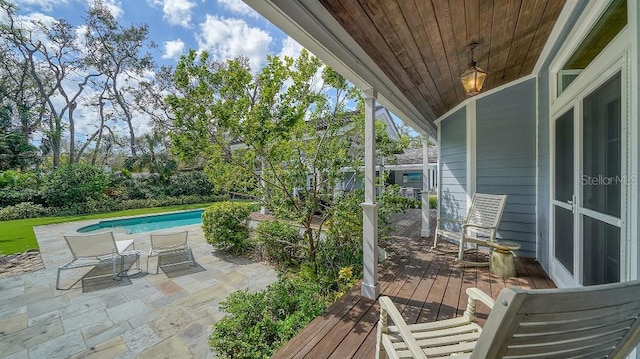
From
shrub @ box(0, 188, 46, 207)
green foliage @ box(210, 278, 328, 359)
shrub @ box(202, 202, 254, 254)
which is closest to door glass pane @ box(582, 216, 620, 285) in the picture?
green foliage @ box(210, 278, 328, 359)

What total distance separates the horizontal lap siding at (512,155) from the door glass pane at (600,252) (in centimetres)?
205

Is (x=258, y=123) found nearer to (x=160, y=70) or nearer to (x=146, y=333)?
(x=146, y=333)

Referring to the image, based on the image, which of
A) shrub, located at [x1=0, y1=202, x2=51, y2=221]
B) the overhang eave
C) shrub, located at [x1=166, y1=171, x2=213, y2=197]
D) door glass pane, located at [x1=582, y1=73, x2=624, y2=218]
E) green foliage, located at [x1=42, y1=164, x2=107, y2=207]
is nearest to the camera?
the overhang eave

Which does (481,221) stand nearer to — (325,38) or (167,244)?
(325,38)

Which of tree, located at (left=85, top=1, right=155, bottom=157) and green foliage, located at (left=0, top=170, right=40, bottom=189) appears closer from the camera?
green foliage, located at (left=0, top=170, right=40, bottom=189)

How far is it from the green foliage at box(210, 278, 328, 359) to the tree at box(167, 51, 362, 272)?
121 centimetres

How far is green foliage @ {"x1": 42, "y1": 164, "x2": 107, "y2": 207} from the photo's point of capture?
39.7 ft

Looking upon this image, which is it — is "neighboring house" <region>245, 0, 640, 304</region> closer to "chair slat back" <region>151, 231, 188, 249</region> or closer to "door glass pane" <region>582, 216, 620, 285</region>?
"door glass pane" <region>582, 216, 620, 285</region>

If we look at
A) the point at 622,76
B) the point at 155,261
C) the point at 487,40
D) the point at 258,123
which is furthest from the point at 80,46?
the point at 622,76

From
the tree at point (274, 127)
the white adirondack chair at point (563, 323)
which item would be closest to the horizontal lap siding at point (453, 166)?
the tree at point (274, 127)

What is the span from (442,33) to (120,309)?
18.3 feet

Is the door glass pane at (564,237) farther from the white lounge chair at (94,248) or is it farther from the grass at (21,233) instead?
the grass at (21,233)

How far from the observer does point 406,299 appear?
297 centimetres

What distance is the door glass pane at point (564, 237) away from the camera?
2754mm
